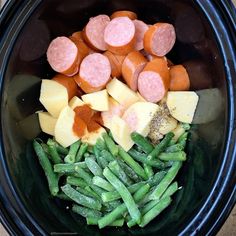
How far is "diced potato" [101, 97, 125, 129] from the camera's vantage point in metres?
1.58

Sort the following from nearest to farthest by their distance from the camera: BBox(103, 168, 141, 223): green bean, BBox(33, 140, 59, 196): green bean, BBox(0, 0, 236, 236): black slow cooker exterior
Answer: BBox(0, 0, 236, 236): black slow cooker exterior
BBox(103, 168, 141, 223): green bean
BBox(33, 140, 59, 196): green bean

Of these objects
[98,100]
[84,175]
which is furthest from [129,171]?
[98,100]

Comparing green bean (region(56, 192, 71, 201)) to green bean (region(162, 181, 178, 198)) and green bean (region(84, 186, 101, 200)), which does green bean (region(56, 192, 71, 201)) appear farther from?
green bean (region(162, 181, 178, 198))

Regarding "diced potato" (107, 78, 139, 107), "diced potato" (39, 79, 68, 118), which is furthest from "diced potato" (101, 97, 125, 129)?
"diced potato" (39, 79, 68, 118)

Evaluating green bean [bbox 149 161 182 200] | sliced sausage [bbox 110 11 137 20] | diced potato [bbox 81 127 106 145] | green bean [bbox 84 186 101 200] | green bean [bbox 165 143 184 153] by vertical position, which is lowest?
green bean [bbox 149 161 182 200]

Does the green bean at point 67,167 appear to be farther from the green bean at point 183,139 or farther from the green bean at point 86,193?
the green bean at point 183,139

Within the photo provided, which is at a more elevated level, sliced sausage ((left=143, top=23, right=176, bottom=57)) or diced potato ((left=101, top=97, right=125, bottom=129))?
sliced sausage ((left=143, top=23, right=176, bottom=57))

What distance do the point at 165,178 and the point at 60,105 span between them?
0.38 metres

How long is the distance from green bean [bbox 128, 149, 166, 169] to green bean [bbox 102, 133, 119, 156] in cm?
5

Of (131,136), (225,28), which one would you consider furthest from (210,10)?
(131,136)

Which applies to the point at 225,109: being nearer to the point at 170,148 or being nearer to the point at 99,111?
the point at 170,148

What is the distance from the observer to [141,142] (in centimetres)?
150

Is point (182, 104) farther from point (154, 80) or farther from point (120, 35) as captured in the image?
point (120, 35)

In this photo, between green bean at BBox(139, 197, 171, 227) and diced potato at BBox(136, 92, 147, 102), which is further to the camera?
diced potato at BBox(136, 92, 147, 102)
